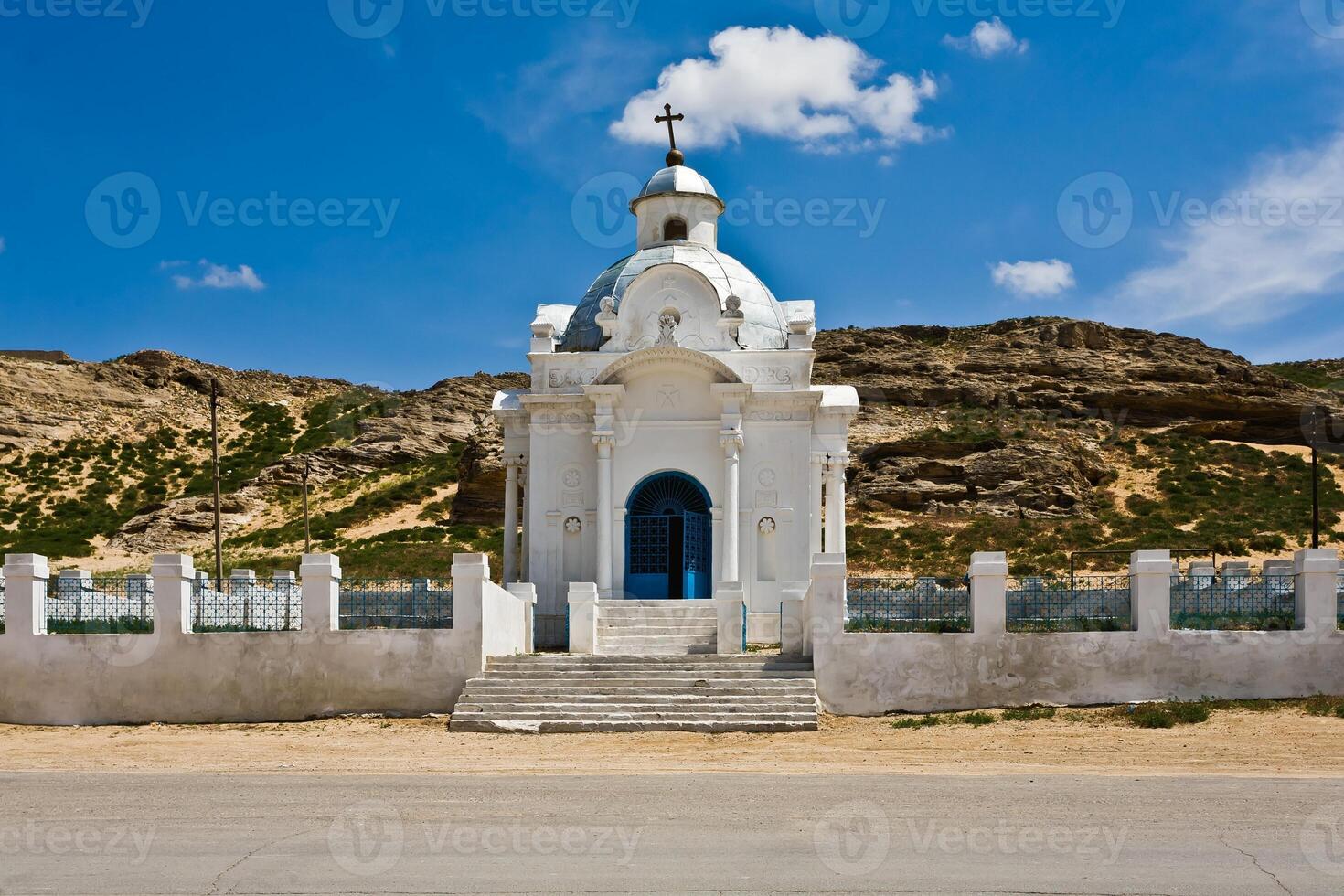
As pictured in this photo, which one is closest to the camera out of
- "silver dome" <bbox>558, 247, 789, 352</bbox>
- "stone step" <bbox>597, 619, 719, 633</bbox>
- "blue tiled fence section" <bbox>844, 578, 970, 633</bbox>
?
"blue tiled fence section" <bbox>844, 578, 970, 633</bbox>

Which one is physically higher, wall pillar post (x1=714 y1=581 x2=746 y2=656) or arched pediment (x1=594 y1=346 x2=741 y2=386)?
arched pediment (x1=594 y1=346 x2=741 y2=386)

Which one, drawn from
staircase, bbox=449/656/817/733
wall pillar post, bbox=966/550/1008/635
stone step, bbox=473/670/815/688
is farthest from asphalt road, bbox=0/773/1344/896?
wall pillar post, bbox=966/550/1008/635

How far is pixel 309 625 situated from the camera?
18.4 m

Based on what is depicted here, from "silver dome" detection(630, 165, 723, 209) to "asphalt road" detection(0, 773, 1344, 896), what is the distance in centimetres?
1713

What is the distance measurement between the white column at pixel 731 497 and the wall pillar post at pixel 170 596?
922 centimetres

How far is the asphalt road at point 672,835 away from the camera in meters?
9.05

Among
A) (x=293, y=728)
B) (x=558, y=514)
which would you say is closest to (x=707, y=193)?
(x=558, y=514)

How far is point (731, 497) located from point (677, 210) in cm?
747

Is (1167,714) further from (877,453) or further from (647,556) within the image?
(877,453)

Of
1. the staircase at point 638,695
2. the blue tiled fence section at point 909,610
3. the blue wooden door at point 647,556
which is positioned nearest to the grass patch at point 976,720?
the blue tiled fence section at point 909,610

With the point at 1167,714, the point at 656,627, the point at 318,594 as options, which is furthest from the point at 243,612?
the point at 1167,714

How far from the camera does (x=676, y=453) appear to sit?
2444 centimetres

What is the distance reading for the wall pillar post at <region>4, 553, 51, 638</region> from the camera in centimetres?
1864

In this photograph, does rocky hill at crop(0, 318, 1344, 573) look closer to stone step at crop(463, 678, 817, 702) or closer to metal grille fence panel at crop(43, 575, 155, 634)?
→ metal grille fence panel at crop(43, 575, 155, 634)
